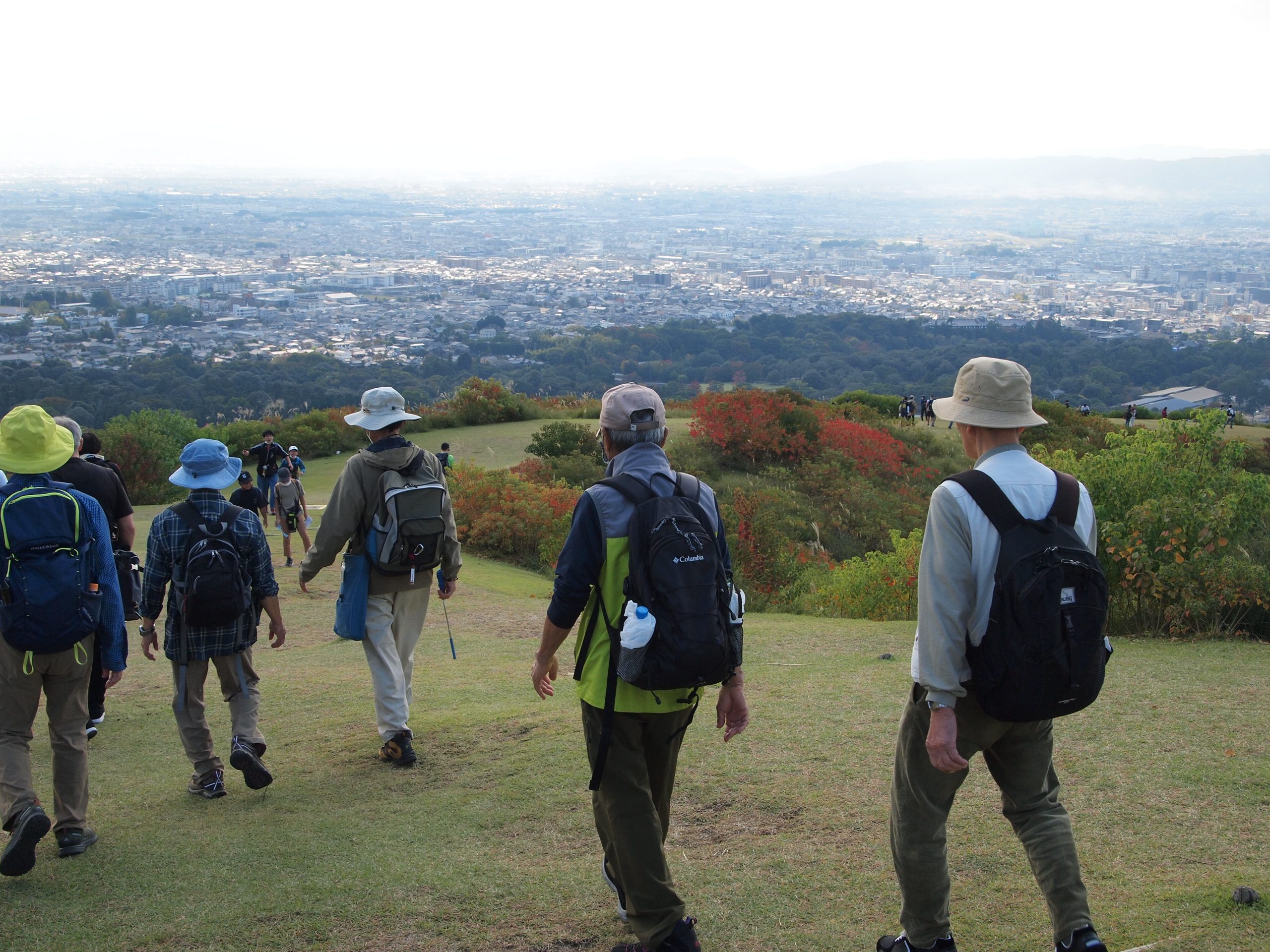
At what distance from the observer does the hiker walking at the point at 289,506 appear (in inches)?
468

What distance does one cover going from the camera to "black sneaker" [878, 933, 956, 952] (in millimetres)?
3068

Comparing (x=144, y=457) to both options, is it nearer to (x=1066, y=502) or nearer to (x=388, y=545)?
(x=388, y=545)

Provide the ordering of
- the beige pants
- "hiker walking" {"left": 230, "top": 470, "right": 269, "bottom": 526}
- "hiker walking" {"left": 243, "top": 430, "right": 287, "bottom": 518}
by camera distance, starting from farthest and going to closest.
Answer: "hiker walking" {"left": 243, "top": 430, "right": 287, "bottom": 518}, "hiker walking" {"left": 230, "top": 470, "right": 269, "bottom": 526}, the beige pants

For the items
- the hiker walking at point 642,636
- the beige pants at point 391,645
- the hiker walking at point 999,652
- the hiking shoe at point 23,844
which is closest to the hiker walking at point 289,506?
the beige pants at point 391,645

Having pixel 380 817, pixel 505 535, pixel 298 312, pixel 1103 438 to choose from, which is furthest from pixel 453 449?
pixel 298 312

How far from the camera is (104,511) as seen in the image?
5.17 meters

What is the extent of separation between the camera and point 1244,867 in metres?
3.63

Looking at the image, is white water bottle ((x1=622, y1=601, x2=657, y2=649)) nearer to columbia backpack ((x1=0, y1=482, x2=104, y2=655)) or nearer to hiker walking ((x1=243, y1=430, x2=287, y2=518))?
columbia backpack ((x1=0, y1=482, x2=104, y2=655))

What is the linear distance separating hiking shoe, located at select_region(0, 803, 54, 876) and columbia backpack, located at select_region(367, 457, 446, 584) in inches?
69.0

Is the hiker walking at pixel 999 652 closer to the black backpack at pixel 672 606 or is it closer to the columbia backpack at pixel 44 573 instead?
the black backpack at pixel 672 606

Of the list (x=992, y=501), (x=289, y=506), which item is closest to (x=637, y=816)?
(x=992, y=501)

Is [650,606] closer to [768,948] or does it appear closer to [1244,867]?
[768,948]

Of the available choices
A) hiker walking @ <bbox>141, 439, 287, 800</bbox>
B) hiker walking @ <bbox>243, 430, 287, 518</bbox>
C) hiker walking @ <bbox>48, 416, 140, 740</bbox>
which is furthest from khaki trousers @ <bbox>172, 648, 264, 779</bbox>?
hiker walking @ <bbox>243, 430, 287, 518</bbox>

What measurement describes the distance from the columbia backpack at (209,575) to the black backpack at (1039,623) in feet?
10.7
